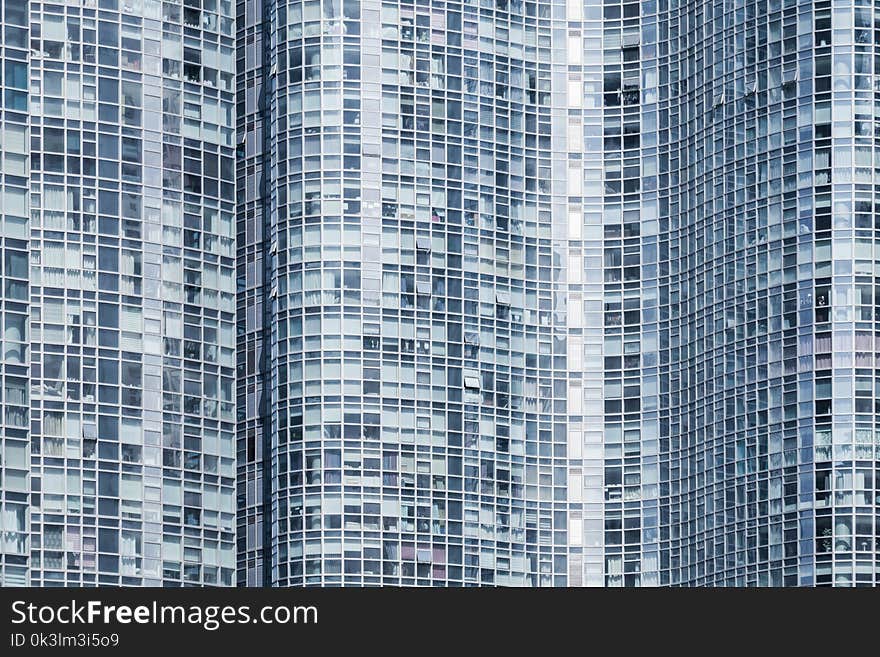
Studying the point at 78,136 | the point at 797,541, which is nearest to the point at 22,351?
the point at 78,136

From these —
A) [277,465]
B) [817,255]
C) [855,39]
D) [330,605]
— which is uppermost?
[855,39]

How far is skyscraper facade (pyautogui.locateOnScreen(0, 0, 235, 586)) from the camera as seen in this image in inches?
7475

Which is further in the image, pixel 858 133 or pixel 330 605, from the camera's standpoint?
pixel 858 133

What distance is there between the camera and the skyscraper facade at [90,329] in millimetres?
189875

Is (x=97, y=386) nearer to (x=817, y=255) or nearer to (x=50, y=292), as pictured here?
(x=50, y=292)

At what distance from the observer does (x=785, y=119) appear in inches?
7805

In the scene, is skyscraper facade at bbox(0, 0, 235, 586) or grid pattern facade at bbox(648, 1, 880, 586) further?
grid pattern facade at bbox(648, 1, 880, 586)

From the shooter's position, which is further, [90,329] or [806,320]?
[806,320]

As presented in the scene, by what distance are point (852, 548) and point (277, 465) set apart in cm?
4316

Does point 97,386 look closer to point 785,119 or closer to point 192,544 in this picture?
point 192,544

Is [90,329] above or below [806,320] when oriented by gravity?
below

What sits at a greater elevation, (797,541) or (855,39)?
(855,39)

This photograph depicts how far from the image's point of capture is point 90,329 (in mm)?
193875

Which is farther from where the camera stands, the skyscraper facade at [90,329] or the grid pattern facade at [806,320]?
the grid pattern facade at [806,320]
